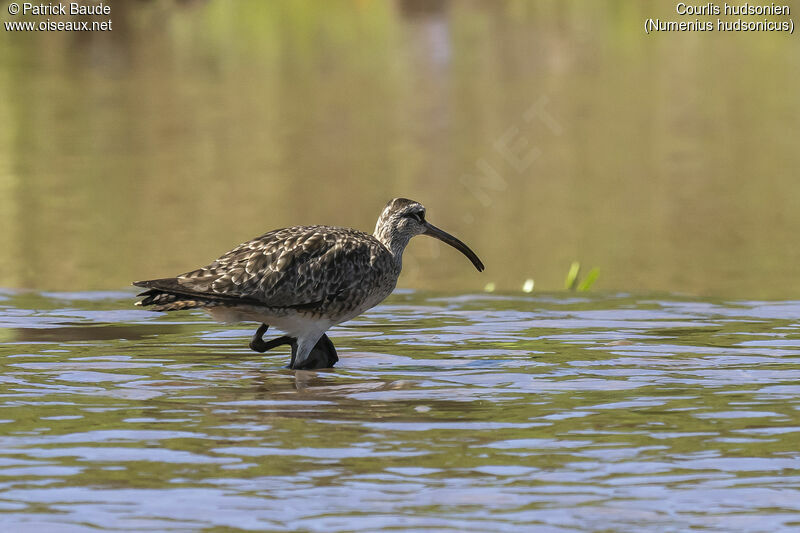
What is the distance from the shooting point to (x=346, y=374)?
1152cm

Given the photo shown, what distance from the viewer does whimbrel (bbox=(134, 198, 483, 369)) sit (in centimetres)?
1153

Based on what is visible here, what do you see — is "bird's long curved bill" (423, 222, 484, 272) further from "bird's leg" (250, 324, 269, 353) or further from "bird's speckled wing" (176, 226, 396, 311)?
"bird's leg" (250, 324, 269, 353)

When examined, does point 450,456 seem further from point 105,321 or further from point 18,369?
point 105,321

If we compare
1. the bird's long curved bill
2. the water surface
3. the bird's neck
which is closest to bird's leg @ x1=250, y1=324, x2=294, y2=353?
the water surface

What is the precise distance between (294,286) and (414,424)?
8.25 feet

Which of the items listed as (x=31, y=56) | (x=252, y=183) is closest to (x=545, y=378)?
(x=252, y=183)

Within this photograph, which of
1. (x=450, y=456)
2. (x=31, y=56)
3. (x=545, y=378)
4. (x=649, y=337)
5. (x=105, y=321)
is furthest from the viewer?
(x=31, y=56)

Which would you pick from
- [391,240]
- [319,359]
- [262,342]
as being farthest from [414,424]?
[391,240]

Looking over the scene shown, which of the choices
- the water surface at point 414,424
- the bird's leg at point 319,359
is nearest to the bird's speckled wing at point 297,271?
the bird's leg at point 319,359

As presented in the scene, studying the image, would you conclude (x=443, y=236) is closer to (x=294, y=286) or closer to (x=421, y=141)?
(x=294, y=286)

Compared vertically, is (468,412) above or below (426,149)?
below

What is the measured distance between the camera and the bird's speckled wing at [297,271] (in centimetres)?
1164

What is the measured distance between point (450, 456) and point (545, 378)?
2571 millimetres

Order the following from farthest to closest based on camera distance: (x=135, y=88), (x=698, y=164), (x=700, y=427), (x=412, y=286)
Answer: (x=135, y=88), (x=698, y=164), (x=412, y=286), (x=700, y=427)
